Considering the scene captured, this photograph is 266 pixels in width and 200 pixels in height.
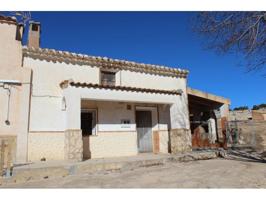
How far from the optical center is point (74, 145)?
9.46 metres

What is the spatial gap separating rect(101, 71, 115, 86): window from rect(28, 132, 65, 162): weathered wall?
313 centimetres

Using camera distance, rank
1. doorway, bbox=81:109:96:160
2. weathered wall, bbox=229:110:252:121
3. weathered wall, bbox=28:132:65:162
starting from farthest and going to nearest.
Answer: weathered wall, bbox=229:110:252:121, doorway, bbox=81:109:96:160, weathered wall, bbox=28:132:65:162

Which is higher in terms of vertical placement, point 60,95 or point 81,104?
point 60,95

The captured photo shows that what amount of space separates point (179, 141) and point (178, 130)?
1.74 feet

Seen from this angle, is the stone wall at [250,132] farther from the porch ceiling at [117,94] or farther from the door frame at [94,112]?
the door frame at [94,112]

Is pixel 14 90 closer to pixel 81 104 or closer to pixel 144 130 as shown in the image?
pixel 81 104

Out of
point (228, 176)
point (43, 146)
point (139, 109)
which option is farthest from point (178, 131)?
point (43, 146)

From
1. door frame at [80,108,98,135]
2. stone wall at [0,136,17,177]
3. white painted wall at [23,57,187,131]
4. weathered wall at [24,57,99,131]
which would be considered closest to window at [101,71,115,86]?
white painted wall at [23,57,187,131]

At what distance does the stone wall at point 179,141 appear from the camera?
12.3 m

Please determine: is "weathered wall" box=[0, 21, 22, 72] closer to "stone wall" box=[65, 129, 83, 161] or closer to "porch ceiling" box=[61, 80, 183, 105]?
"porch ceiling" box=[61, 80, 183, 105]

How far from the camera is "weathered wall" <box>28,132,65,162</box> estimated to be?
977 centimetres

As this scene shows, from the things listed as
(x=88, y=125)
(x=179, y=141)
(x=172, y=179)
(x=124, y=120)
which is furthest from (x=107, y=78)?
(x=172, y=179)

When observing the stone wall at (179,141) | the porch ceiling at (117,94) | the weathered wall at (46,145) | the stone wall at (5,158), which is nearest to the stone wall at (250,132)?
the stone wall at (179,141)

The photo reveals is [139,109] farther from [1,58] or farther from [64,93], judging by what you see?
[1,58]
